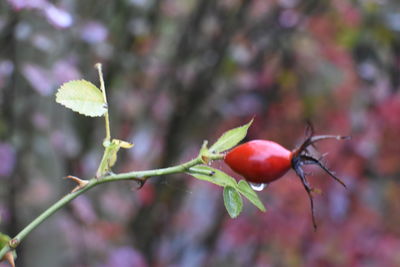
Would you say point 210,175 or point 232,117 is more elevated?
point 210,175

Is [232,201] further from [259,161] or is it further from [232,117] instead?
[232,117]

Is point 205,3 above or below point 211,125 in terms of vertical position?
above

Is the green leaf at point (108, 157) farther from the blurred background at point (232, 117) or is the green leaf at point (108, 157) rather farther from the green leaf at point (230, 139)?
the blurred background at point (232, 117)

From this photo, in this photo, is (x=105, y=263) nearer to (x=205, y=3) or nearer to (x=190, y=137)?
(x=190, y=137)

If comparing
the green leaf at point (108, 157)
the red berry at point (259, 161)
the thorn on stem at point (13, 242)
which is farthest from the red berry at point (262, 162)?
the thorn on stem at point (13, 242)

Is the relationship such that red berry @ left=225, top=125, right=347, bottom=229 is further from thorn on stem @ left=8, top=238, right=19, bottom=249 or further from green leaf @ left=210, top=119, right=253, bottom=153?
thorn on stem @ left=8, top=238, right=19, bottom=249

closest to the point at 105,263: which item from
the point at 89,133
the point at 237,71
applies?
the point at 89,133

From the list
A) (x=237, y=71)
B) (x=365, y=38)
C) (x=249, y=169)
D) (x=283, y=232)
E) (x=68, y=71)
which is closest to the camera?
(x=249, y=169)

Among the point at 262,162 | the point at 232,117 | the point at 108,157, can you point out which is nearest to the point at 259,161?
the point at 262,162
